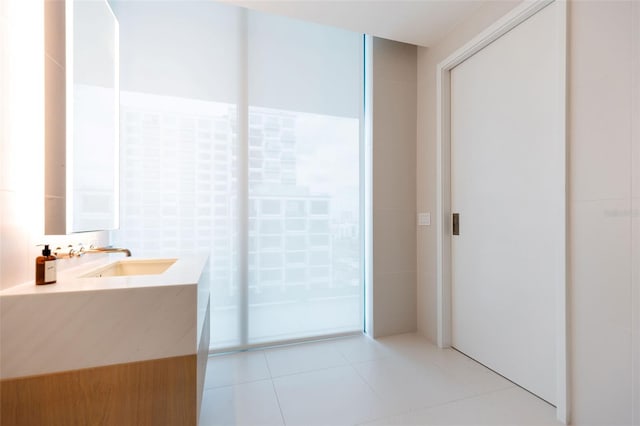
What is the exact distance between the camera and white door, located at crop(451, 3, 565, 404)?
4.98 ft

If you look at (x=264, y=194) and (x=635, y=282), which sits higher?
(x=264, y=194)

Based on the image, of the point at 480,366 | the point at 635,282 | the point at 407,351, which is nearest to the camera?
the point at 635,282

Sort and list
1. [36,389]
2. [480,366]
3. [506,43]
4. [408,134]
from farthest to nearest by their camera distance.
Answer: [408,134] < [480,366] < [506,43] < [36,389]

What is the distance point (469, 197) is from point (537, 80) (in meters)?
0.82

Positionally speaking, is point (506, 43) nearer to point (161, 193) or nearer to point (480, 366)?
point (480, 366)

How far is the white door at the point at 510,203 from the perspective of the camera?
1519 millimetres

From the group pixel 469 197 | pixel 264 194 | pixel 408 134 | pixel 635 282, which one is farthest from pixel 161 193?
pixel 635 282

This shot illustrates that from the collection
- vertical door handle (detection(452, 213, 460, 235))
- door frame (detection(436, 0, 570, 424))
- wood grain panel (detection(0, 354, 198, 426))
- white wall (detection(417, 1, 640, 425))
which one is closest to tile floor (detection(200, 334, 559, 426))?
door frame (detection(436, 0, 570, 424))

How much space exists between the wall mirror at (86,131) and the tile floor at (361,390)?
124 cm

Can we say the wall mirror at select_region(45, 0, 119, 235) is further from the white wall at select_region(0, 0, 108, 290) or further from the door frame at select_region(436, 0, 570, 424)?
the door frame at select_region(436, 0, 570, 424)

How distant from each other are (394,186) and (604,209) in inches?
55.3

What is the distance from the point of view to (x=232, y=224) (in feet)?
7.15

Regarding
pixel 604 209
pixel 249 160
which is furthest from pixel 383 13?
pixel 604 209

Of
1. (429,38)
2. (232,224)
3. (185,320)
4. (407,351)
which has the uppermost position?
(429,38)
